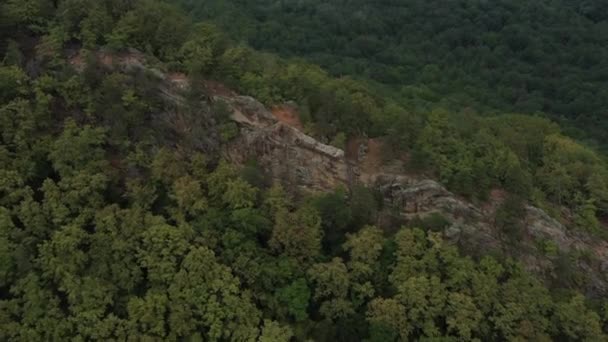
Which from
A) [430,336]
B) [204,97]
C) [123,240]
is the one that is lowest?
[430,336]

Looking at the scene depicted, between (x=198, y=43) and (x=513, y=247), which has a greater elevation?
(x=198, y=43)

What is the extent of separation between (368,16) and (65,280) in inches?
2643

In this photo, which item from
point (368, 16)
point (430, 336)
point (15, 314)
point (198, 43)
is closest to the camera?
point (15, 314)

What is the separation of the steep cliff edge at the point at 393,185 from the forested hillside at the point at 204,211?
0.86 meters

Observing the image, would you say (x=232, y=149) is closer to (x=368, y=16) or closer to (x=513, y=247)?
(x=513, y=247)

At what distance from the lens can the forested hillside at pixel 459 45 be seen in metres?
65.4

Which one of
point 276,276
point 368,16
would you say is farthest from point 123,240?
point 368,16

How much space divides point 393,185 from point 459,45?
55.3 meters

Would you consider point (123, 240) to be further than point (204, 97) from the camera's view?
No

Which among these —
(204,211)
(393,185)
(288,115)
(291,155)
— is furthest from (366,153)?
(204,211)

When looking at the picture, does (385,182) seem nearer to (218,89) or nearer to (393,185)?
(393,185)

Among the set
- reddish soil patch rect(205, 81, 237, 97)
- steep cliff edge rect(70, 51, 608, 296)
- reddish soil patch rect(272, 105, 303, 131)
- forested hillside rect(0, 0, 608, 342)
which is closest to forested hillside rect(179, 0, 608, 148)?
forested hillside rect(0, 0, 608, 342)

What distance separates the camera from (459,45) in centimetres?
7875

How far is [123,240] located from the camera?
24938mm
